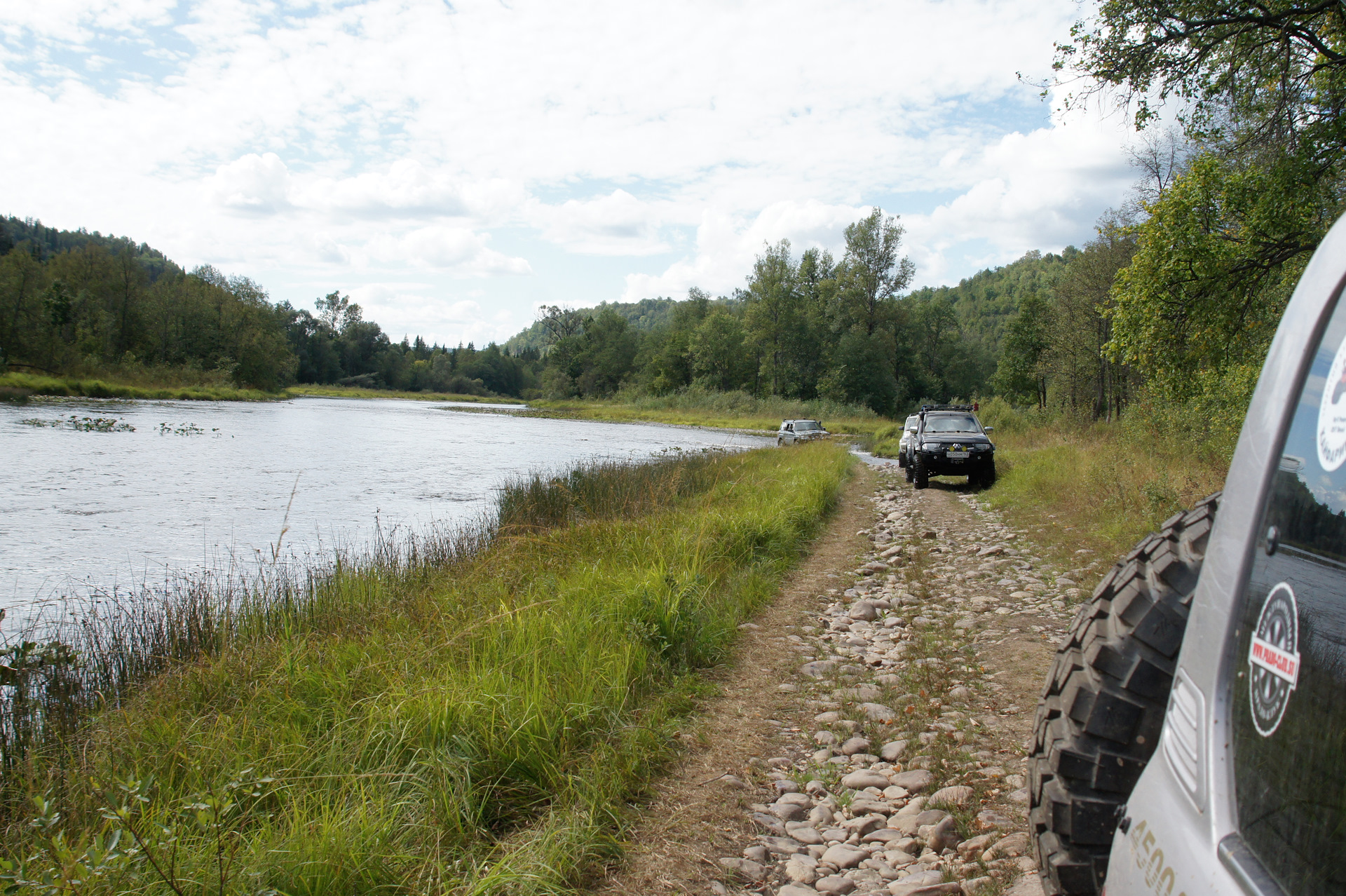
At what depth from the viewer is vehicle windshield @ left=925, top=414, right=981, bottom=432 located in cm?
1958

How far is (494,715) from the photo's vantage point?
14.5ft

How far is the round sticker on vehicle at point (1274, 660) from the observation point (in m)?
1.18

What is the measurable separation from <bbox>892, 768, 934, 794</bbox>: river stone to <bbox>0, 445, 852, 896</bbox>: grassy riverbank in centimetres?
126

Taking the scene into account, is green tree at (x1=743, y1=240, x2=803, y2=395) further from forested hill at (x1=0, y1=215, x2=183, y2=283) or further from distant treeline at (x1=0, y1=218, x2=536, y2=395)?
forested hill at (x1=0, y1=215, x2=183, y2=283)

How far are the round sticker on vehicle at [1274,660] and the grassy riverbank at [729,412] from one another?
2099 inches

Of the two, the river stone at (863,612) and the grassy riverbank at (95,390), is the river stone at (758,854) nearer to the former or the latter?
the river stone at (863,612)

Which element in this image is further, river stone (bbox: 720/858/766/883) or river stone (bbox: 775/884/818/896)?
river stone (bbox: 720/858/766/883)

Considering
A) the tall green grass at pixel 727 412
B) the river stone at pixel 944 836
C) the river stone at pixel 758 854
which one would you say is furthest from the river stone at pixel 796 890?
the tall green grass at pixel 727 412

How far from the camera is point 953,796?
158 inches

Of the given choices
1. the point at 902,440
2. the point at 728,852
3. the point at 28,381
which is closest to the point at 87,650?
the point at 728,852

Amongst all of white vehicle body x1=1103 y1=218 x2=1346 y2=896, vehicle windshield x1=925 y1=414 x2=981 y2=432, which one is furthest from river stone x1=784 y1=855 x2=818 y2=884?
vehicle windshield x1=925 y1=414 x2=981 y2=432

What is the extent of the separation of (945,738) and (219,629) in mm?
6126

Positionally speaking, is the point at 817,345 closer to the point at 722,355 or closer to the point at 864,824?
the point at 722,355

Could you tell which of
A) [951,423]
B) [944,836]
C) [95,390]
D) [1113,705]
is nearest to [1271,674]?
[1113,705]
